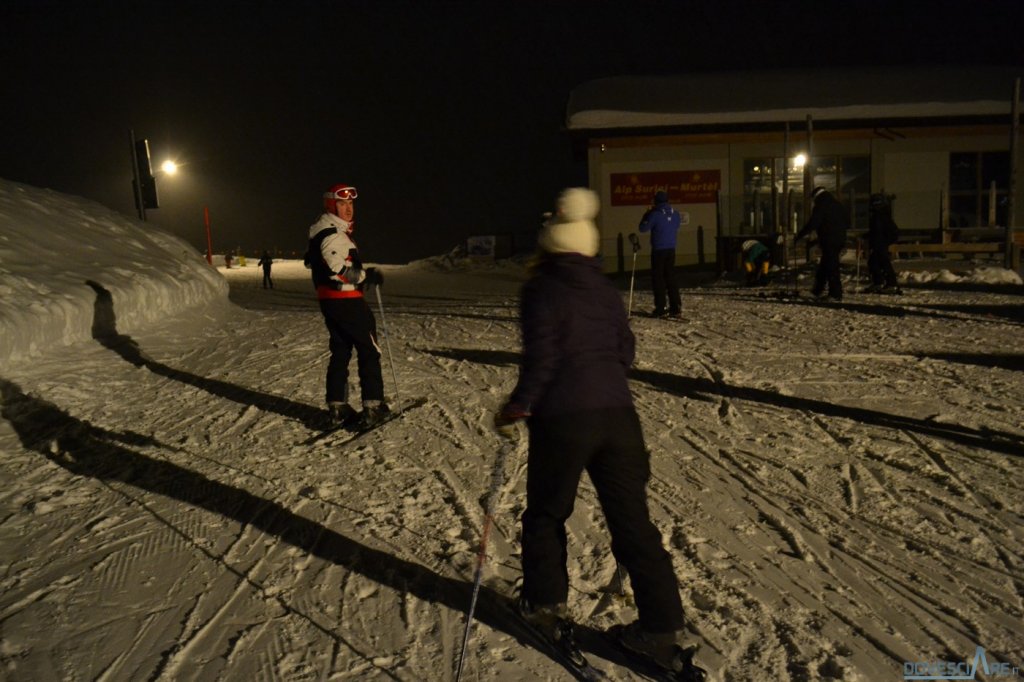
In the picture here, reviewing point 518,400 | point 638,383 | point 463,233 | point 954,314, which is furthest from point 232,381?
point 463,233

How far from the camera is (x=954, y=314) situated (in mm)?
10891

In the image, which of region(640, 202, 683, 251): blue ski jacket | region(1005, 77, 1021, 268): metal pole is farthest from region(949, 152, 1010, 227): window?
region(640, 202, 683, 251): blue ski jacket

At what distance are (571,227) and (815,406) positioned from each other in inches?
173

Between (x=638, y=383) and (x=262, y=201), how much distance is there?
43016 millimetres

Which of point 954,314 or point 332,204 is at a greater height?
point 332,204

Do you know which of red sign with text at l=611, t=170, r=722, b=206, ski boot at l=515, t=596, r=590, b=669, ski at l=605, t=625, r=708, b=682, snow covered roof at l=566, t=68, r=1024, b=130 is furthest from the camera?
red sign with text at l=611, t=170, r=722, b=206

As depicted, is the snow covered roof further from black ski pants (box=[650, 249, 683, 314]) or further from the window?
black ski pants (box=[650, 249, 683, 314])

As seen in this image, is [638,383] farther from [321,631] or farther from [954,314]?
[954,314]

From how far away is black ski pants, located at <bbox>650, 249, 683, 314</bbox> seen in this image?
35.3 ft

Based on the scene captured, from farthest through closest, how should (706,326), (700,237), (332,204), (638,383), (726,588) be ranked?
(700,237) → (706,326) → (638,383) → (332,204) → (726,588)

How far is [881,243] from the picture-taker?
504 inches

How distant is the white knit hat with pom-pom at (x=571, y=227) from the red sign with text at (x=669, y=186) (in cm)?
2042

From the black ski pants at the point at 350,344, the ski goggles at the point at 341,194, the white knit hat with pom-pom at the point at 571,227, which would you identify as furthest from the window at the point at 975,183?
the white knit hat with pom-pom at the point at 571,227

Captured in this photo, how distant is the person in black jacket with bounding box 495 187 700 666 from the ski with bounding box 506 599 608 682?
0.21 metres
